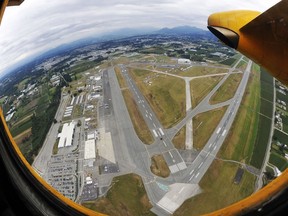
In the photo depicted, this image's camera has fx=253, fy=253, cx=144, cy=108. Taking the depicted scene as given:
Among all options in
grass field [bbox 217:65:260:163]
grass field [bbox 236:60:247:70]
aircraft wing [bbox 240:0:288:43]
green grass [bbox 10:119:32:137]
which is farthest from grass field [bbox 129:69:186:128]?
aircraft wing [bbox 240:0:288:43]

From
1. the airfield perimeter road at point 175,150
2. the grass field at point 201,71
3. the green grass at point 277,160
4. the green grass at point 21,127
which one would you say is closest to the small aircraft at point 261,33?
the airfield perimeter road at point 175,150

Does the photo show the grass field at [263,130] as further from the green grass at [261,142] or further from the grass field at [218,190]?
the grass field at [218,190]

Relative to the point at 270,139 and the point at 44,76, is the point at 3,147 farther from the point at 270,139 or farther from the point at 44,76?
the point at 44,76

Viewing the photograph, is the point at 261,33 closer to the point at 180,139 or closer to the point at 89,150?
the point at 180,139

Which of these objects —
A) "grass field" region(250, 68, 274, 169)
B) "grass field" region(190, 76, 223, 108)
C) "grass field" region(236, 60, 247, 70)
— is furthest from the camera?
"grass field" region(236, 60, 247, 70)

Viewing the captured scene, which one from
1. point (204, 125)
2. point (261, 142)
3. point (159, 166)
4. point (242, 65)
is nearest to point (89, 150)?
point (159, 166)

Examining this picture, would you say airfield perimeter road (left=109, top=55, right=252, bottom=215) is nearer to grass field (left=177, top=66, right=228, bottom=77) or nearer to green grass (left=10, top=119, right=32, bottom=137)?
grass field (left=177, top=66, right=228, bottom=77)
